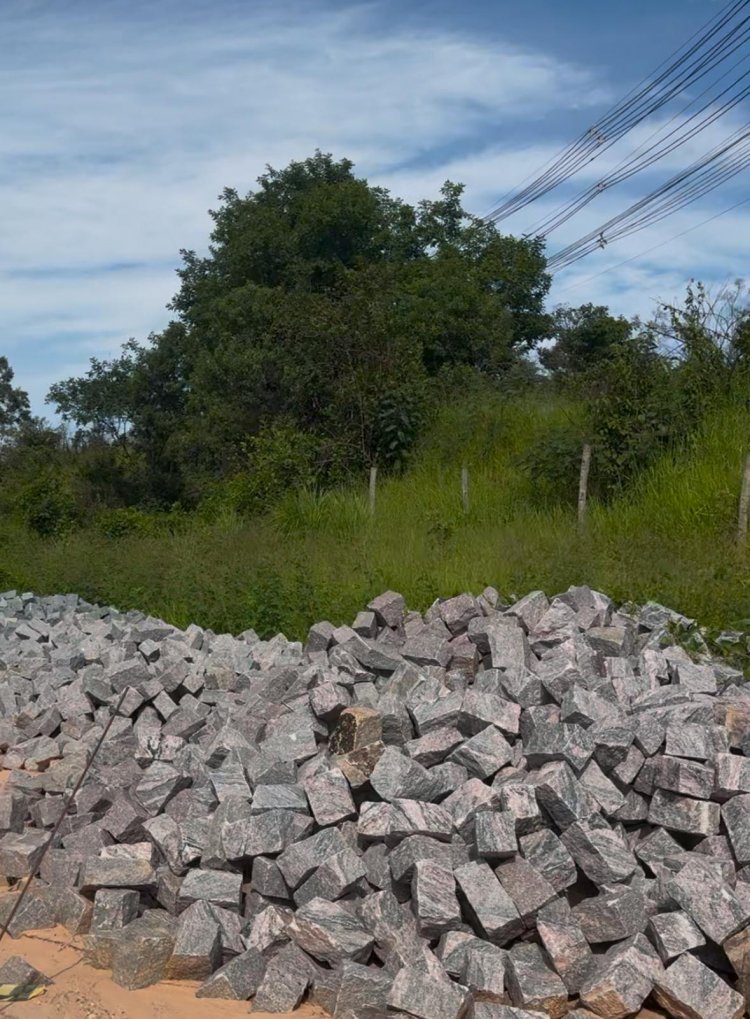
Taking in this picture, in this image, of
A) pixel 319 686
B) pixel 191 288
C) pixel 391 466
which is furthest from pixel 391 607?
pixel 191 288

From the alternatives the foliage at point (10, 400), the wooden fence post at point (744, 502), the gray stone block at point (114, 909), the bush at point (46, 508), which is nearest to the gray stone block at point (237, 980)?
the gray stone block at point (114, 909)

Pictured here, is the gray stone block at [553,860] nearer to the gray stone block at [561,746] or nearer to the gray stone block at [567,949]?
the gray stone block at [567,949]

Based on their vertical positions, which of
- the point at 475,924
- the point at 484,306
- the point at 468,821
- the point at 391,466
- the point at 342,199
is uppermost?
the point at 342,199

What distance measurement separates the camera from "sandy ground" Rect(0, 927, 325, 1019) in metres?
3.55

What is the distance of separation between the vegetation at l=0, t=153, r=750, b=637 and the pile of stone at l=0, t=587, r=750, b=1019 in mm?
1879

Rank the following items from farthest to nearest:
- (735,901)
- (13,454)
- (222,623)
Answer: (13,454) < (222,623) < (735,901)

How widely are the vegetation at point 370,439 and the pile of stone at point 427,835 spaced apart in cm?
188

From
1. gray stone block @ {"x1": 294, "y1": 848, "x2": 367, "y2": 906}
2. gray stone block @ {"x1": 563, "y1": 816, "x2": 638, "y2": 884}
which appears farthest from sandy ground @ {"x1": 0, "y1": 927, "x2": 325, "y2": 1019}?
gray stone block @ {"x1": 563, "y1": 816, "x2": 638, "y2": 884}

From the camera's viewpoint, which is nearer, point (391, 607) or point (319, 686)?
point (319, 686)

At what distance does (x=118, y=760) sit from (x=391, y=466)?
10.8 m

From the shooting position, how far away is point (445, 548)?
9.38 metres

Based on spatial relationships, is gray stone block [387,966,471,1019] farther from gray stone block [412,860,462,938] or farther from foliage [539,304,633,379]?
foliage [539,304,633,379]

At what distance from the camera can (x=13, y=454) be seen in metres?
31.0

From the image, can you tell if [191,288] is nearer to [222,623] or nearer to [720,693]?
[222,623]
